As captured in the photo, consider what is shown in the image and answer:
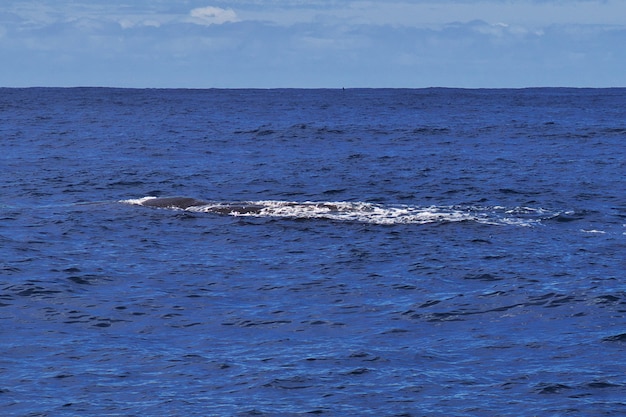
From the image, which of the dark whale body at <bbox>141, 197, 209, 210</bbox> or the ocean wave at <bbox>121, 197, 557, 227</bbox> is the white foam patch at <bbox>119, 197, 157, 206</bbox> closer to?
the ocean wave at <bbox>121, 197, 557, 227</bbox>

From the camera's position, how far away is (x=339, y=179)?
53188 millimetres

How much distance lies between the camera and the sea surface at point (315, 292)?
19.7 m

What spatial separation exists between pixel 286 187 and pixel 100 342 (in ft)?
89.8

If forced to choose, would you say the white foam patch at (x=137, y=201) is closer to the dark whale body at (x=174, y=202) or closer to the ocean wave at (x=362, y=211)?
the ocean wave at (x=362, y=211)

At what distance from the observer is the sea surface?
64.7 ft

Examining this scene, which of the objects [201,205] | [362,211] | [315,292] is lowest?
[315,292]

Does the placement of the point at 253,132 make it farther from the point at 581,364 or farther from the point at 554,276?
the point at 581,364

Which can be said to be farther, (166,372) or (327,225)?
(327,225)

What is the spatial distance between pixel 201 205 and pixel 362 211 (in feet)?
A: 20.0

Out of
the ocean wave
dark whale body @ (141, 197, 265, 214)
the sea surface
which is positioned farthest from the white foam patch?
the sea surface

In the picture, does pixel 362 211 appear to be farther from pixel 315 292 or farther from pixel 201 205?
pixel 315 292

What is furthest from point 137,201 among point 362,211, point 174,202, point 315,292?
point 315,292

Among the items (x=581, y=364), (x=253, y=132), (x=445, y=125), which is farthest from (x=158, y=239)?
(x=445, y=125)

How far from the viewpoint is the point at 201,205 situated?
40.9m
